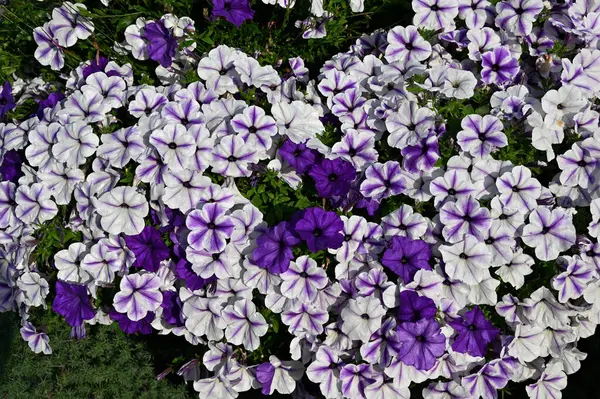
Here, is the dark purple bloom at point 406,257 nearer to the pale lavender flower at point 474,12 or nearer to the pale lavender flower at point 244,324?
the pale lavender flower at point 244,324

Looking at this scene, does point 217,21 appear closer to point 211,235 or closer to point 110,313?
point 211,235

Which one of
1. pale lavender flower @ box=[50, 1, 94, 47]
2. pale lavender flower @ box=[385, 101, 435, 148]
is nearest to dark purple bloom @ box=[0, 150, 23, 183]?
pale lavender flower @ box=[50, 1, 94, 47]

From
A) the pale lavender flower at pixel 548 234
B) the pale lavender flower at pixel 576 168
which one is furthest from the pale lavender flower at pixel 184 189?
the pale lavender flower at pixel 576 168

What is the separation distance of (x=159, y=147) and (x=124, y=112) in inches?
21.8

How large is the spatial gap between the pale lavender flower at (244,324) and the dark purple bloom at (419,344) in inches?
23.2

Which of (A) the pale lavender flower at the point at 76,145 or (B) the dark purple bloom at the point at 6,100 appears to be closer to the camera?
(A) the pale lavender flower at the point at 76,145

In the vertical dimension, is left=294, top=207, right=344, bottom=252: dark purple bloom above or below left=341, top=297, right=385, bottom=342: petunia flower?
above

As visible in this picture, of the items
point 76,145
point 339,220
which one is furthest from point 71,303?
point 339,220

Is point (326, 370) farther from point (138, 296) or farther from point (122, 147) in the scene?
point (122, 147)

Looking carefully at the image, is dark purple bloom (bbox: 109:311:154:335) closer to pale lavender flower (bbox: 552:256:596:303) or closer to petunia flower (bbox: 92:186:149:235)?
petunia flower (bbox: 92:186:149:235)

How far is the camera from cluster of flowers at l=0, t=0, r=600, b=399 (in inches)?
106

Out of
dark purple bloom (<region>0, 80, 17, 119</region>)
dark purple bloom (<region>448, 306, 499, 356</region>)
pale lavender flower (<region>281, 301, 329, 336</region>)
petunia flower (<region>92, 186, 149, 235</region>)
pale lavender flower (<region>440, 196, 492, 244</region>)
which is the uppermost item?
dark purple bloom (<region>0, 80, 17, 119</region>)

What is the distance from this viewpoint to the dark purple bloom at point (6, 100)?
3322mm

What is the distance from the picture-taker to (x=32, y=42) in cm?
371
